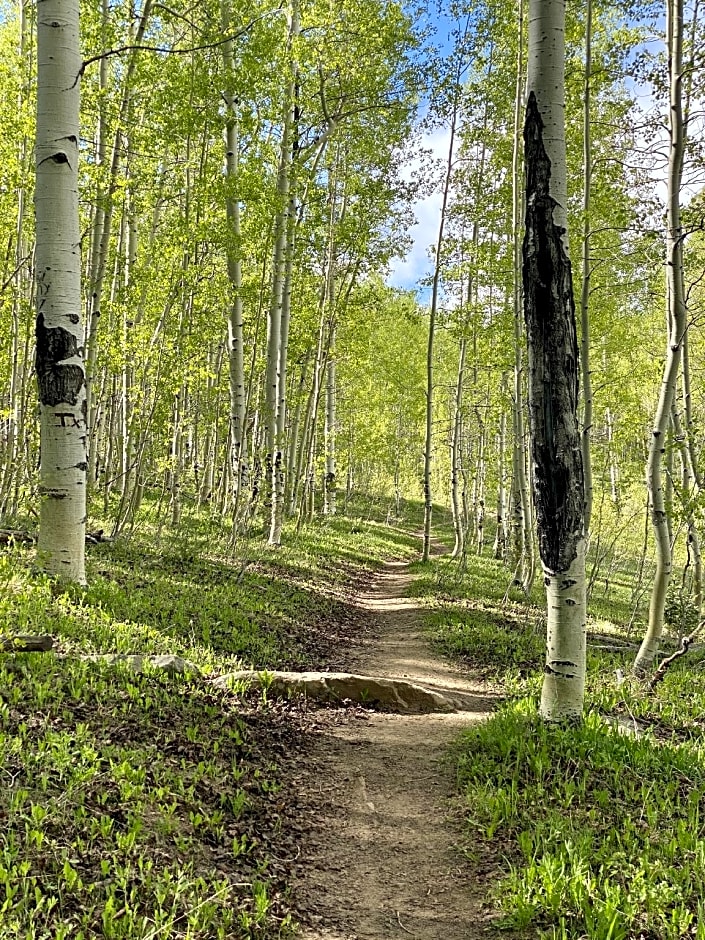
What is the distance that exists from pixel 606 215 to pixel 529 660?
695 cm

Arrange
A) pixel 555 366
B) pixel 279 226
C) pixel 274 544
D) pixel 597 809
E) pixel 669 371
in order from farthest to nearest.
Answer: pixel 274 544, pixel 279 226, pixel 669 371, pixel 555 366, pixel 597 809

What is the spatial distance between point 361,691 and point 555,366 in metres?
3.65

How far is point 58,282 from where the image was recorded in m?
6.22

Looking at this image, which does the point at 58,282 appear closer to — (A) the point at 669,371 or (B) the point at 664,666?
(A) the point at 669,371

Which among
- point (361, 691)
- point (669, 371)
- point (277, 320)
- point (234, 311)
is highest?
point (277, 320)

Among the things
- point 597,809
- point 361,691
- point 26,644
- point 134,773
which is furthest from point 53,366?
point 597,809

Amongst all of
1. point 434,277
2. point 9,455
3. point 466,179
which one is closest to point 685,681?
point 9,455

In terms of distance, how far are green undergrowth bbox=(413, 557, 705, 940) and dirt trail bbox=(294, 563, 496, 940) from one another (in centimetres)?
21

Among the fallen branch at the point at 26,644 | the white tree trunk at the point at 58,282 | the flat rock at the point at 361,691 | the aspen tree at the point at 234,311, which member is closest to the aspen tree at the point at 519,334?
the flat rock at the point at 361,691

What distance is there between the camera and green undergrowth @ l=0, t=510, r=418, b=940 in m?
2.87

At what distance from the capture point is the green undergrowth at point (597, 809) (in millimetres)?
3141

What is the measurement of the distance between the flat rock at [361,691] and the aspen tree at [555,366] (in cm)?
174

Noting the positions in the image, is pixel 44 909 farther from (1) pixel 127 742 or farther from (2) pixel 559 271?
(2) pixel 559 271

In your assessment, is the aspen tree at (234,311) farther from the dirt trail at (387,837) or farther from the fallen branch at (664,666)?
the fallen branch at (664,666)
